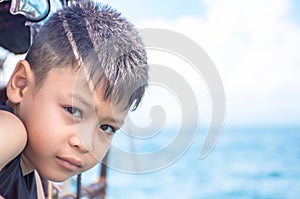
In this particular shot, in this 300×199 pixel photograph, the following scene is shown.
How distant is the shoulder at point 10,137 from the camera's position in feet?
1.99

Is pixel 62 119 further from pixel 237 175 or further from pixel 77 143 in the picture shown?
pixel 237 175

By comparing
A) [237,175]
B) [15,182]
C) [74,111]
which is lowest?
[15,182]

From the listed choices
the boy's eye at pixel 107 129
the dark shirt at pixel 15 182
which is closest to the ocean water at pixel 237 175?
the dark shirt at pixel 15 182

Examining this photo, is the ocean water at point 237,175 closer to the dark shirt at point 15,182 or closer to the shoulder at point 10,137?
the dark shirt at point 15,182

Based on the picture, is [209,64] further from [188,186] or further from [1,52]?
[188,186]

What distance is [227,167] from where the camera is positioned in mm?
13242

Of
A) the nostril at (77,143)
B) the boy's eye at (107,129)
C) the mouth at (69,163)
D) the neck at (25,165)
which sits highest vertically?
the boy's eye at (107,129)

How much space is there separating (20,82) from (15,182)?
16 centimetres

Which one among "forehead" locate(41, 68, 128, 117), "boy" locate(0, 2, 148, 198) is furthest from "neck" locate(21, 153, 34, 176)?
"forehead" locate(41, 68, 128, 117)

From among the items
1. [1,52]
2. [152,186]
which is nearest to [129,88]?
[1,52]

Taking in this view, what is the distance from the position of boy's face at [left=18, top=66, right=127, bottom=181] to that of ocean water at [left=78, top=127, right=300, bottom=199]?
21.5 feet

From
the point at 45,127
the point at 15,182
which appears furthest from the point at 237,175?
the point at 45,127

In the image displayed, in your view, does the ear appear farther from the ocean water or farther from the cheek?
the ocean water

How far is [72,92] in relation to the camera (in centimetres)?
68
